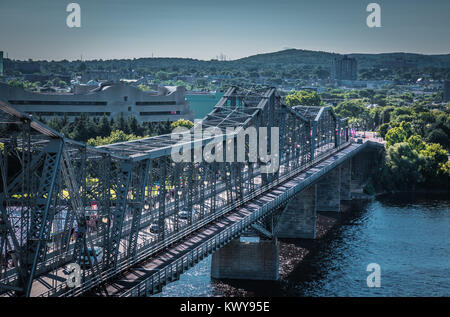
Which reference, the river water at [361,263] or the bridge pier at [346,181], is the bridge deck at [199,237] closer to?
the river water at [361,263]

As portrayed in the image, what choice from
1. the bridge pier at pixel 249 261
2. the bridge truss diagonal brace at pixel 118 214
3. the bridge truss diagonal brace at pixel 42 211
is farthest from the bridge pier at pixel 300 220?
the bridge truss diagonal brace at pixel 42 211

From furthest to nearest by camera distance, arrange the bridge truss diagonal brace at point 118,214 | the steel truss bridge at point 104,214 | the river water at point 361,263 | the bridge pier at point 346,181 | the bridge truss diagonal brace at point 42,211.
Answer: the bridge pier at point 346,181, the river water at point 361,263, the bridge truss diagonal brace at point 118,214, the steel truss bridge at point 104,214, the bridge truss diagonal brace at point 42,211

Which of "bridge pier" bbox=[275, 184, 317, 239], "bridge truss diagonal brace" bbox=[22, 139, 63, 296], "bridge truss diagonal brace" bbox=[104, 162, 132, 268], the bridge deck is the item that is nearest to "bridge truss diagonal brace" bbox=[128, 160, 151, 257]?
"bridge truss diagonal brace" bbox=[104, 162, 132, 268]

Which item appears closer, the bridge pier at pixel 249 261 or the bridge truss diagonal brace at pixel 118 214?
the bridge truss diagonal brace at pixel 118 214

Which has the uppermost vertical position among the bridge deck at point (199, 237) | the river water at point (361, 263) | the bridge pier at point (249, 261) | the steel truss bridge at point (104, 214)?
the steel truss bridge at point (104, 214)

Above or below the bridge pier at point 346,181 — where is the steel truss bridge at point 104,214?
above
